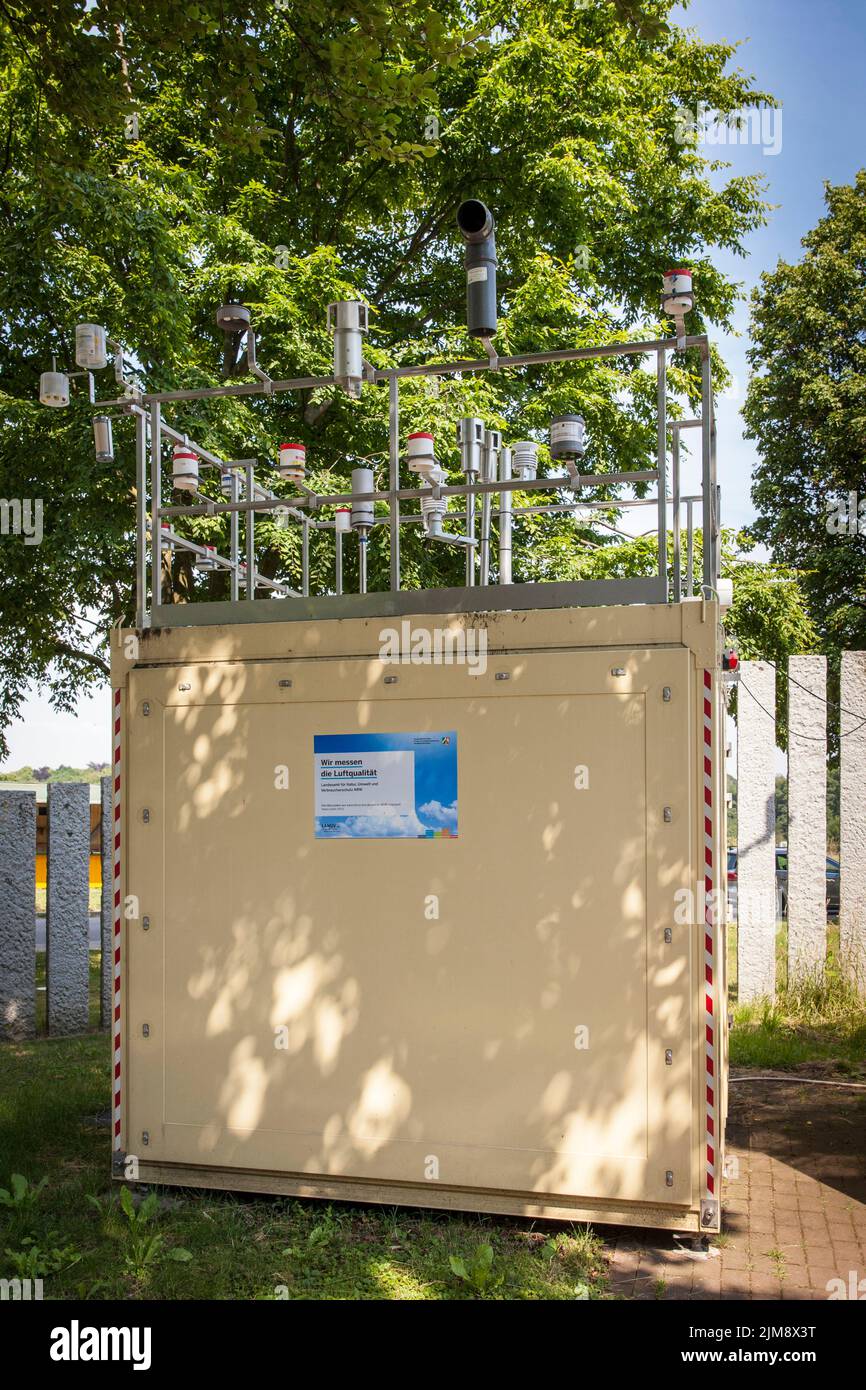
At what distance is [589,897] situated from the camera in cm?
514

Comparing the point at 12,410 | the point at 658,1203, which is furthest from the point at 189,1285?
the point at 12,410

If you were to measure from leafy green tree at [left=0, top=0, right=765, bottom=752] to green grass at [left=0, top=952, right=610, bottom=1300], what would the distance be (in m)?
6.08

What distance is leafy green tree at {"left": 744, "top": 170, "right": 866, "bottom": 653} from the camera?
2389 centimetres

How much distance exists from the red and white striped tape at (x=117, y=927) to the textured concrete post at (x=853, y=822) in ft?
19.4

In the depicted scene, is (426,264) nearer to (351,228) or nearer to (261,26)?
(351,228)

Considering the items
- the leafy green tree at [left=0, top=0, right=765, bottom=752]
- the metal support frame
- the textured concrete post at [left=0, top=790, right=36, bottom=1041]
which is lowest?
the textured concrete post at [left=0, top=790, right=36, bottom=1041]

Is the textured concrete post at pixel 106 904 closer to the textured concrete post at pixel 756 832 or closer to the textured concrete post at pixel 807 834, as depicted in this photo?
the textured concrete post at pixel 756 832

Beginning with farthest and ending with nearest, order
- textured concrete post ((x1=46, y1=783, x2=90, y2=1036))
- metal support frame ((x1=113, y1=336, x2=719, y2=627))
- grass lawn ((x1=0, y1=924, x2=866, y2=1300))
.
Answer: textured concrete post ((x1=46, y1=783, x2=90, y2=1036)) → metal support frame ((x1=113, y1=336, x2=719, y2=627)) → grass lawn ((x1=0, y1=924, x2=866, y2=1300))

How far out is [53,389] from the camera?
580 cm

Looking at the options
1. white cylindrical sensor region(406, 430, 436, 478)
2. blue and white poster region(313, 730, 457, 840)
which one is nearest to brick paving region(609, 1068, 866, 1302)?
blue and white poster region(313, 730, 457, 840)

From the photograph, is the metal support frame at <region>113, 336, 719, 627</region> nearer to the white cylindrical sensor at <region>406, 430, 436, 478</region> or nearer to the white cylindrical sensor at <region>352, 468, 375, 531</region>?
the white cylindrical sensor at <region>406, 430, 436, 478</region>

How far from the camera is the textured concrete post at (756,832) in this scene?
30.6ft

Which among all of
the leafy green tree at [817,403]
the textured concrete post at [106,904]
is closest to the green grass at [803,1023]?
the textured concrete post at [106,904]

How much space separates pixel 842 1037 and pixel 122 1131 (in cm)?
554
